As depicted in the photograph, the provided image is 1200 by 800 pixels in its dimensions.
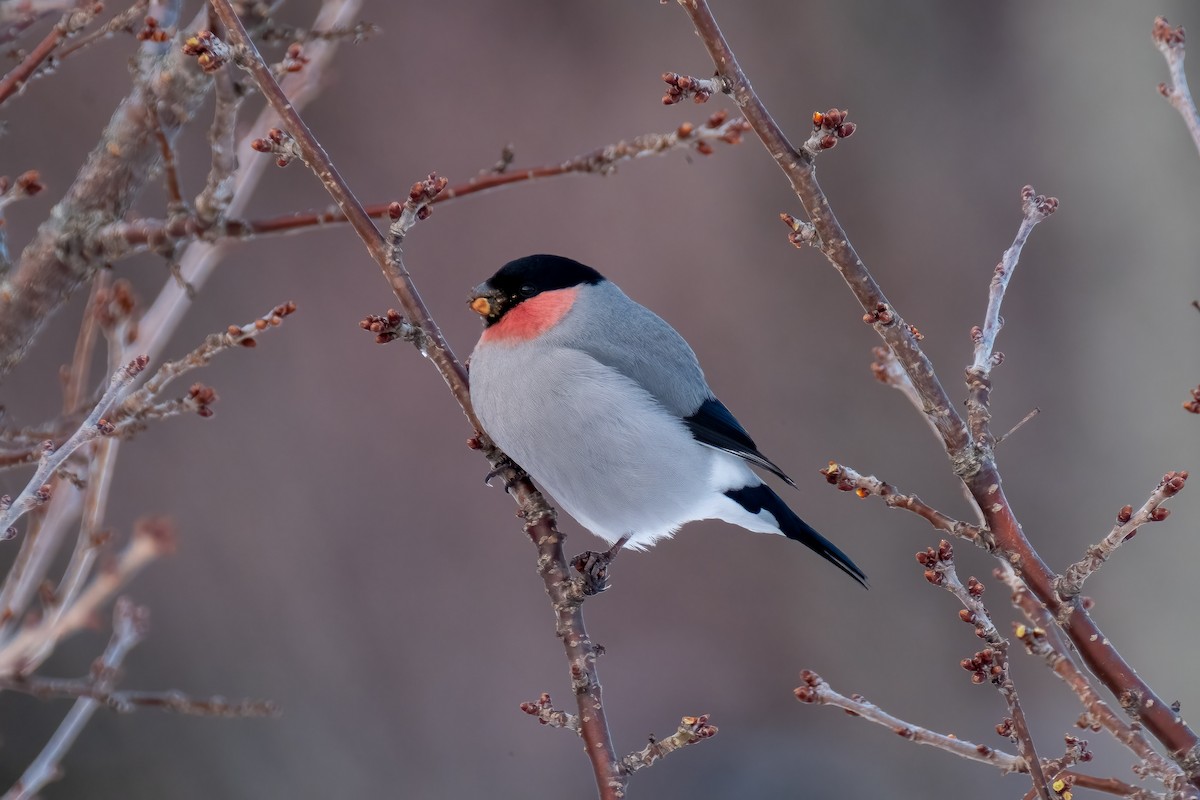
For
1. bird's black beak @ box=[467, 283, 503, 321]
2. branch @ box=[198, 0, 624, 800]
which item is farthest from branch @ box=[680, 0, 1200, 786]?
bird's black beak @ box=[467, 283, 503, 321]

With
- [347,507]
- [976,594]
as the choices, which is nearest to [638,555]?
[347,507]

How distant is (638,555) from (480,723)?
36.5 inches

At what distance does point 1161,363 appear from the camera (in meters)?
4.74

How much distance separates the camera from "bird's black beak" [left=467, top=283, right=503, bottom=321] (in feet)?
7.39

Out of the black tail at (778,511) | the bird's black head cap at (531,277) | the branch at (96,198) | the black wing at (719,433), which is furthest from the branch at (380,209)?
the black tail at (778,511)

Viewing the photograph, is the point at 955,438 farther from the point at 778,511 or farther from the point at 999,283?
the point at 778,511

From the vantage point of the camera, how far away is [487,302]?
2260 millimetres

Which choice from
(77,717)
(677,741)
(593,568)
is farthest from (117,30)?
(677,741)

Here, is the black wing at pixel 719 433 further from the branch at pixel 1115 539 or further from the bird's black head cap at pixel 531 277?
the branch at pixel 1115 539

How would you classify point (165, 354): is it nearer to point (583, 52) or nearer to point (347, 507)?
point (347, 507)

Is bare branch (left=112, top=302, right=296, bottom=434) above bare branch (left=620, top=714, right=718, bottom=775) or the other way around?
above

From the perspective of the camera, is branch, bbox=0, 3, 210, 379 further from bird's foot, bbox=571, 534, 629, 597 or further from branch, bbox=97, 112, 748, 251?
bird's foot, bbox=571, 534, 629, 597

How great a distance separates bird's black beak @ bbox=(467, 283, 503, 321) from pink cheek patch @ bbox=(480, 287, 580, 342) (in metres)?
0.03

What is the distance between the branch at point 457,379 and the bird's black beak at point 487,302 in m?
0.40
